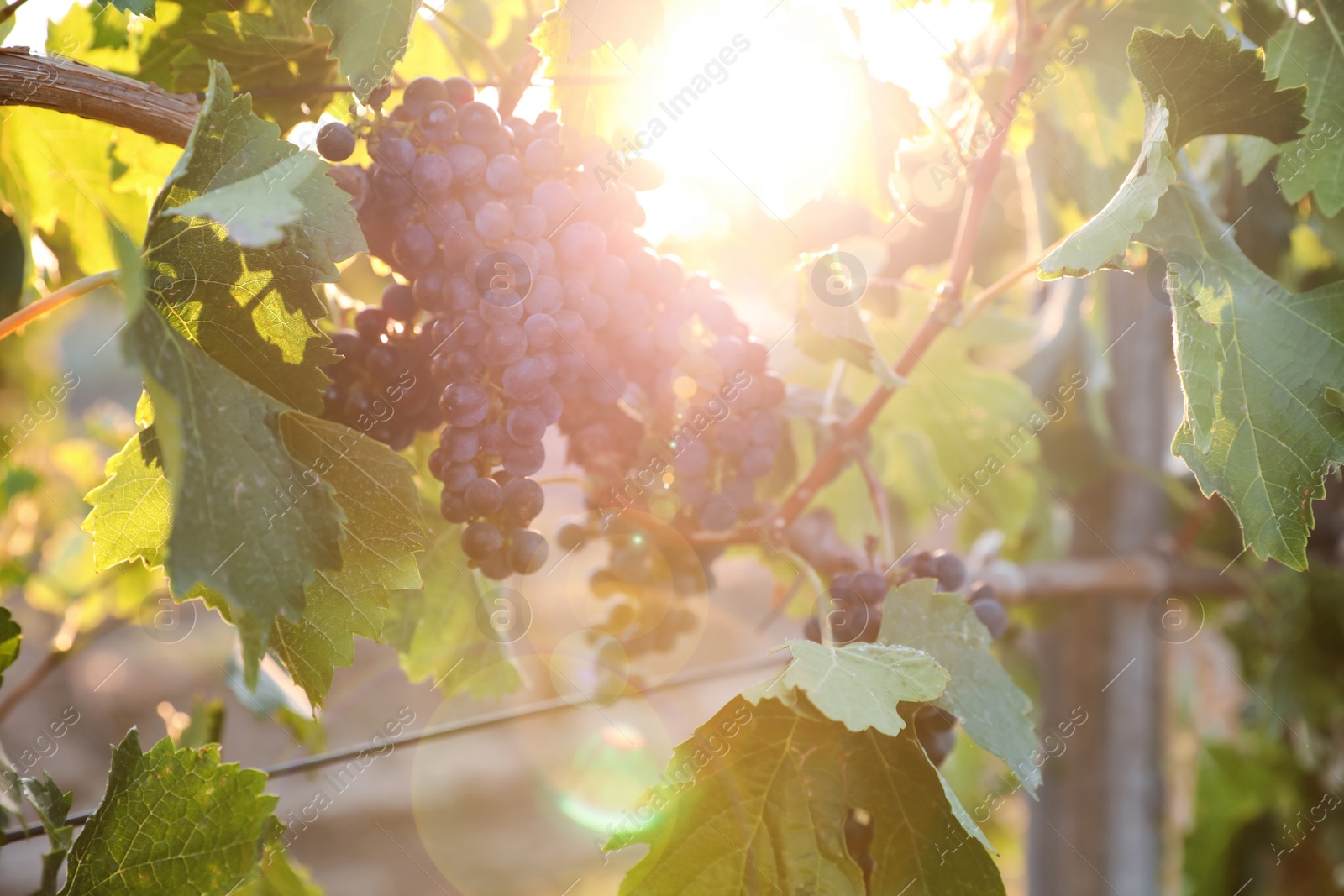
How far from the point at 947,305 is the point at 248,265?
1.71 ft

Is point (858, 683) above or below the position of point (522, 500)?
below

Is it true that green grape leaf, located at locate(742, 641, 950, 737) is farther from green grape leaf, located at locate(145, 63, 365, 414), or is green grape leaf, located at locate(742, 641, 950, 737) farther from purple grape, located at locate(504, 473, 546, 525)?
green grape leaf, located at locate(145, 63, 365, 414)

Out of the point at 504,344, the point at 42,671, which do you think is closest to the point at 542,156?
the point at 504,344

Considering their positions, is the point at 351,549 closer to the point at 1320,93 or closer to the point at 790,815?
the point at 790,815

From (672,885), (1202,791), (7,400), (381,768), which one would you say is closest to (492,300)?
(672,885)

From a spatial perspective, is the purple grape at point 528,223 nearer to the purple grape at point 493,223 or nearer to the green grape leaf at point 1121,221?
the purple grape at point 493,223

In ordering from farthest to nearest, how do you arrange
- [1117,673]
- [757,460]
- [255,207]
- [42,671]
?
[1117,673], [42,671], [757,460], [255,207]

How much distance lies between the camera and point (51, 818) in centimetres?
53

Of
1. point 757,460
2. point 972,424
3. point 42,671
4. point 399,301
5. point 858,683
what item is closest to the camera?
point 858,683

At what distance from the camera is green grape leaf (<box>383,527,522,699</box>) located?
717 millimetres

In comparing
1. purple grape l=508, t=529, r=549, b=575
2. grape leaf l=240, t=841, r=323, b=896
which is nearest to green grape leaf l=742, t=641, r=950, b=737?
purple grape l=508, t=529, r=549, b=575

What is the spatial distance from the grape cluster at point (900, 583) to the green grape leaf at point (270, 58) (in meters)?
0.55

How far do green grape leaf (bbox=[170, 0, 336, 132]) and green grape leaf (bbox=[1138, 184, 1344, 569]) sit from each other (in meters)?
0.60

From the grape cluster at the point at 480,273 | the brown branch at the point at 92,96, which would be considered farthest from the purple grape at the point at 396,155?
the brown branch at the point at 92,96
